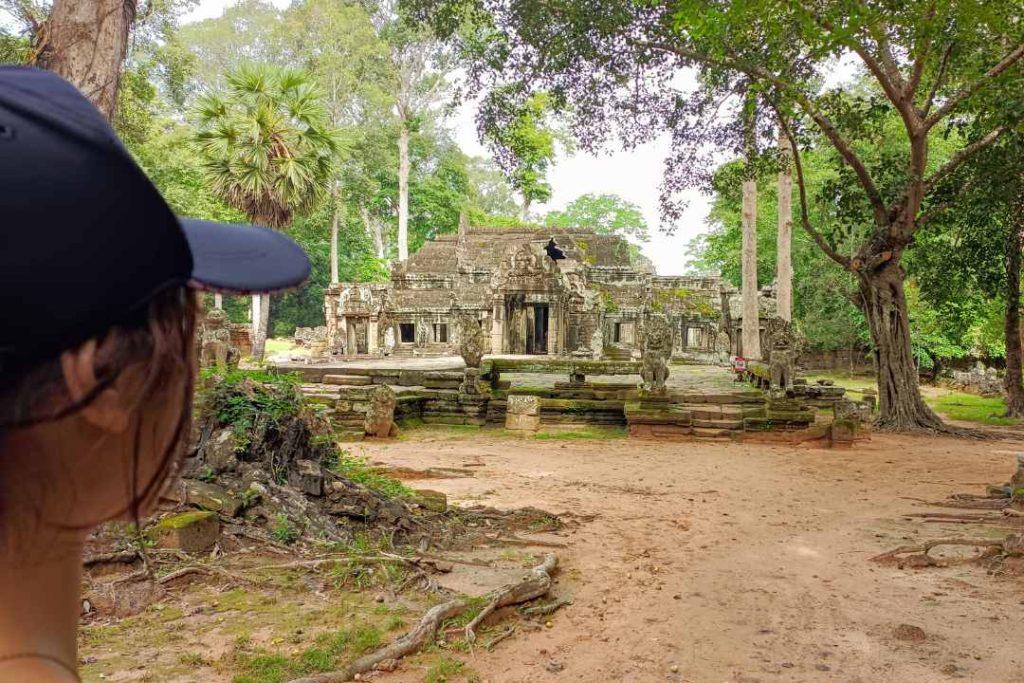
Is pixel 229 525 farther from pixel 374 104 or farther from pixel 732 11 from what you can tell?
pixel 374 104

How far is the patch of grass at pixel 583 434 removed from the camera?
1279 centimetres

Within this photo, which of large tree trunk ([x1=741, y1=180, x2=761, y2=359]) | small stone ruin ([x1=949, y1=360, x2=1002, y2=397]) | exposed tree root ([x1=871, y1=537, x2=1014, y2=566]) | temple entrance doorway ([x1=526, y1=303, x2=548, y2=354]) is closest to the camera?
exposed tree root ([x1=871, y1=537, x2=1014, y2=566])

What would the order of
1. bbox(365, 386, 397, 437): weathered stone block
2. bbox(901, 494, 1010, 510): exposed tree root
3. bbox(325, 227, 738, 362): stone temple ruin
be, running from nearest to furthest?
bbox(901, 494, 1010, 510): exposed tree root
bbox(365, 386, 397, 437): weathered stone block
bbox(325, 227, 738, 362): stone temple ruin

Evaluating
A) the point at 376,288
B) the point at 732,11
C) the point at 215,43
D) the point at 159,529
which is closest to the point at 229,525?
the point at 159,529

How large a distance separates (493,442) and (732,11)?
7871 millimetres

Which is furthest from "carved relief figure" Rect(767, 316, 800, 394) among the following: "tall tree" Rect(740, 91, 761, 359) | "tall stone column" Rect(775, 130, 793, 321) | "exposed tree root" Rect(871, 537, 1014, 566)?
"tall tree" Rect(740, 91, 761, 359)

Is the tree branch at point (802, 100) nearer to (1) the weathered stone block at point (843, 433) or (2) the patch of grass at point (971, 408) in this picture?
(1) the weathered stone block at point (843, 433)

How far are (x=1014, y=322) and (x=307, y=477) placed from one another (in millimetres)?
17338

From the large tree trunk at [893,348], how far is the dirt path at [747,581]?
388 cm

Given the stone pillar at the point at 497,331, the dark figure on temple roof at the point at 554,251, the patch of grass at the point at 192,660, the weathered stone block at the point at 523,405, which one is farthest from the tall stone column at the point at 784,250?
the patch of grass at the point at 192,660

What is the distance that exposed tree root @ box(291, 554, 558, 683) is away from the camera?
11.3 feet

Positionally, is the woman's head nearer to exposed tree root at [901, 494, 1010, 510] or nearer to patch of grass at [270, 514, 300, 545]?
patch of grass at [270, 514, 300, 545]

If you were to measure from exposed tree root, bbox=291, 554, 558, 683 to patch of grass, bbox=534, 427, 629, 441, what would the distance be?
24.4 feet

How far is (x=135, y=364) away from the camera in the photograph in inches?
29.0
